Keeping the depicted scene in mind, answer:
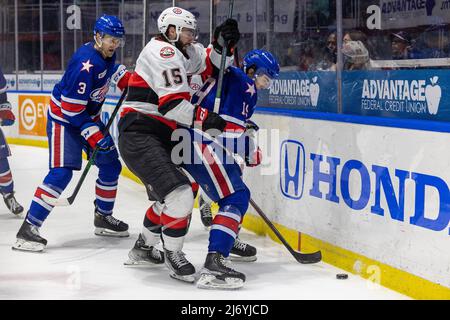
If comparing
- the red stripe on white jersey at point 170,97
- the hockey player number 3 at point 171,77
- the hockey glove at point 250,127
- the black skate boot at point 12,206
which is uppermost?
the hockey player number 3 at point 171,77

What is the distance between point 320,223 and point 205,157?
797mm

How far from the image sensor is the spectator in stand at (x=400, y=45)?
3.72 metres

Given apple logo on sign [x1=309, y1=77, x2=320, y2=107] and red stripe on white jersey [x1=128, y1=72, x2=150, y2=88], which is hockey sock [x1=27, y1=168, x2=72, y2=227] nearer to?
red stripe on white jersey [x1=128, y1=72, x2=150, y2=88]

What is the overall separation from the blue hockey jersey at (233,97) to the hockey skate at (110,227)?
99cm

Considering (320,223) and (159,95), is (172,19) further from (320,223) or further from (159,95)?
(320,223)

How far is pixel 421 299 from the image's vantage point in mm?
3250

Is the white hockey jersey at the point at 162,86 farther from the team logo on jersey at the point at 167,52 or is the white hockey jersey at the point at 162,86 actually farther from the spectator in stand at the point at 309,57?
the spectator in stand at the point at 309,57

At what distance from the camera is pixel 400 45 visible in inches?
149

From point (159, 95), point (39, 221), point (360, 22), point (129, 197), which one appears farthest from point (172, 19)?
point (129, 197)

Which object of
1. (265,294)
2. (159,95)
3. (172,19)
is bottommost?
(265,294)

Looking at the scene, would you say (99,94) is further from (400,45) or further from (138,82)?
(400,45)

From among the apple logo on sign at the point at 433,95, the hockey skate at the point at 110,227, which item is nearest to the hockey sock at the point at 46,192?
the hockey skate at the point at 110,227
